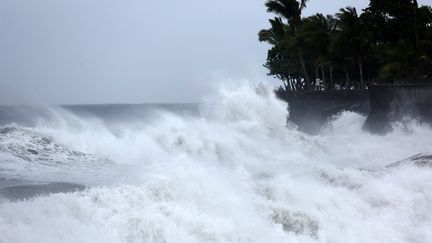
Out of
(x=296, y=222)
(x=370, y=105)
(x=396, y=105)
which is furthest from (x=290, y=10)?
(x=296, y=222)

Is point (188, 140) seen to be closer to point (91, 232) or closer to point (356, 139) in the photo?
point (91, 232)

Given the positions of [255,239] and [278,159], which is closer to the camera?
[255,239]

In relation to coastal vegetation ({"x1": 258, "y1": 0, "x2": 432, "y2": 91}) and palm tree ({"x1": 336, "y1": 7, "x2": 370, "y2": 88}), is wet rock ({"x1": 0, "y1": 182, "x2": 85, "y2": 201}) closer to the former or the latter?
coastal vegetation ({"x1": 258, "y1": 0, "x2": 432, "y2": 91})

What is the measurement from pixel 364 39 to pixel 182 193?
2454cm

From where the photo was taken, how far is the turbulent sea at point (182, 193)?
7.53 m

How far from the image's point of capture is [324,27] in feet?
119

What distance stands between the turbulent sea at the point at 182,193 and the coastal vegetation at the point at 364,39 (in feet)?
41.5

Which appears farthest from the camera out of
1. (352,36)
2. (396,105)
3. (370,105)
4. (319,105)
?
(319,105)

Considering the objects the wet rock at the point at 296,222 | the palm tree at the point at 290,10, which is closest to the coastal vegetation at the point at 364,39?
the palm tree at the point at 290,10

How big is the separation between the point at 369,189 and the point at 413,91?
1460 cm

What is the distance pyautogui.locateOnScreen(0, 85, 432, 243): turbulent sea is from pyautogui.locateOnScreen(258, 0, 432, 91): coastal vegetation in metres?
12.6

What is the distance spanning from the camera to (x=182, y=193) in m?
8.98

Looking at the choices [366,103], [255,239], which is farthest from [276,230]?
[366,103]

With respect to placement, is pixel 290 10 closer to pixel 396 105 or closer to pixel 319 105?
pixel 319 105
